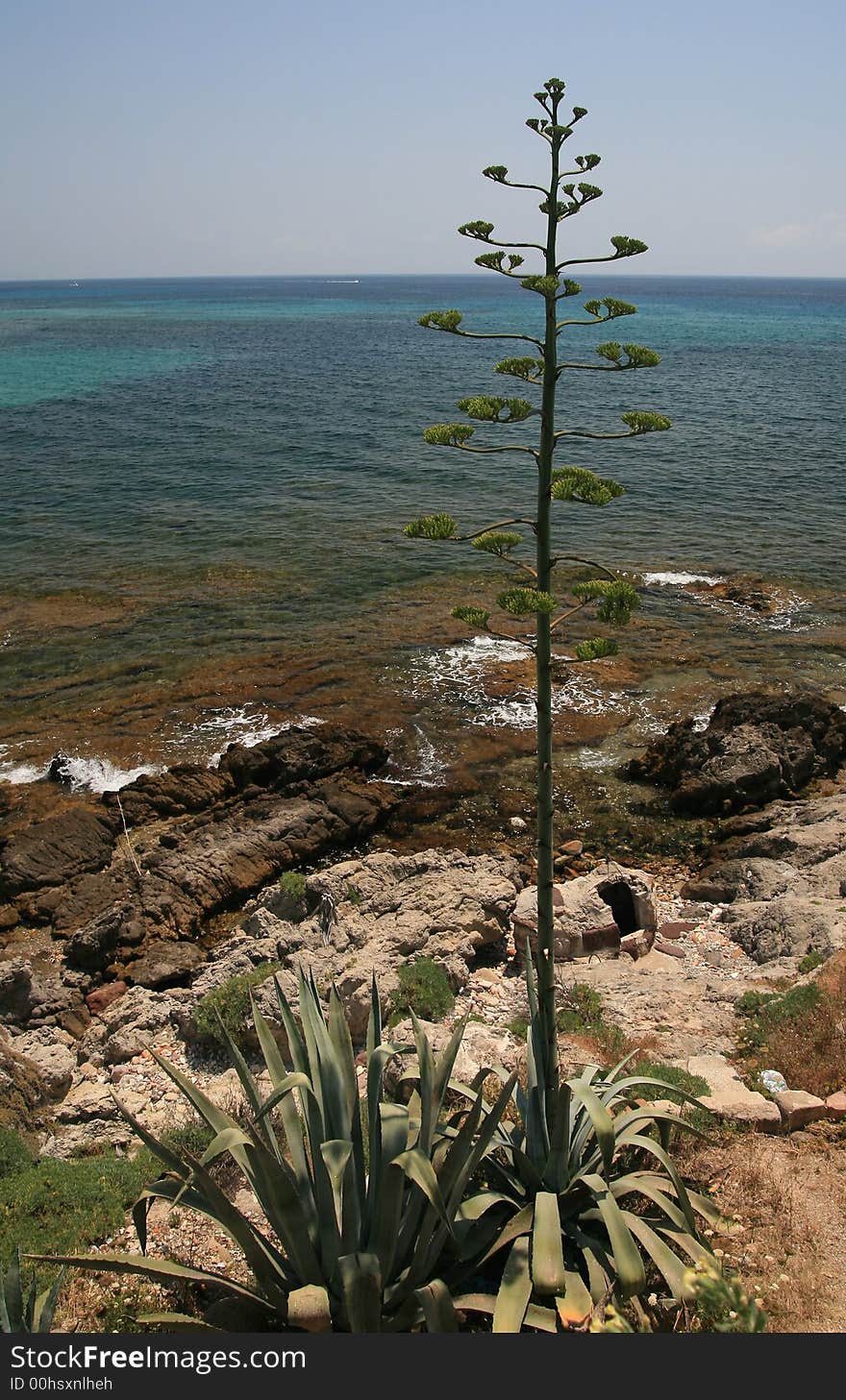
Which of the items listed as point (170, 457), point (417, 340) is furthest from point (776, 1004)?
point (417, 340)

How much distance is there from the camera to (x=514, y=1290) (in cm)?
438

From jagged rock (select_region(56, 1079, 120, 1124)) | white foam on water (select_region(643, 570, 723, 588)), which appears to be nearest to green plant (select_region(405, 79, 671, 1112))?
jagged rock (select_region(56, 1079, 120, 1124))

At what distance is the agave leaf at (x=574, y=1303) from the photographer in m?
4.32

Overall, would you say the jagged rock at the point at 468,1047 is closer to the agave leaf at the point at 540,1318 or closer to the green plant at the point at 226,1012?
the green plant at the point at 226,1012

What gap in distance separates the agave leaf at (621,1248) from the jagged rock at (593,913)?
4.84 meters

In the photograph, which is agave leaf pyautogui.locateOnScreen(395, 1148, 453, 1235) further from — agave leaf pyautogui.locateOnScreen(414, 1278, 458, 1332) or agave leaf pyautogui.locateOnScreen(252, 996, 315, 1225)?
agave leaf pyautogui.locateOnScreen(252, 996, 315, 1225)

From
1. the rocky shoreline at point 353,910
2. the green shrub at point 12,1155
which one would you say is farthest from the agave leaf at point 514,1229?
the green shrub at point 12,1155

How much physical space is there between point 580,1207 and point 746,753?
1014 cm

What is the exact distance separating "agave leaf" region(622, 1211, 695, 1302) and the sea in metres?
4.31

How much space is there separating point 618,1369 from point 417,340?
9561cm

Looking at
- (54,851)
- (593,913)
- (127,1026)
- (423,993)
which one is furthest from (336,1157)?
(54,851)

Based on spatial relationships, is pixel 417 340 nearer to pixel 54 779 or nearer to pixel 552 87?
pixel 54 779

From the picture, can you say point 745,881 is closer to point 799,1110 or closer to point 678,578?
point 799,1110

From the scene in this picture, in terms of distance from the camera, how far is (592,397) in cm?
5500
